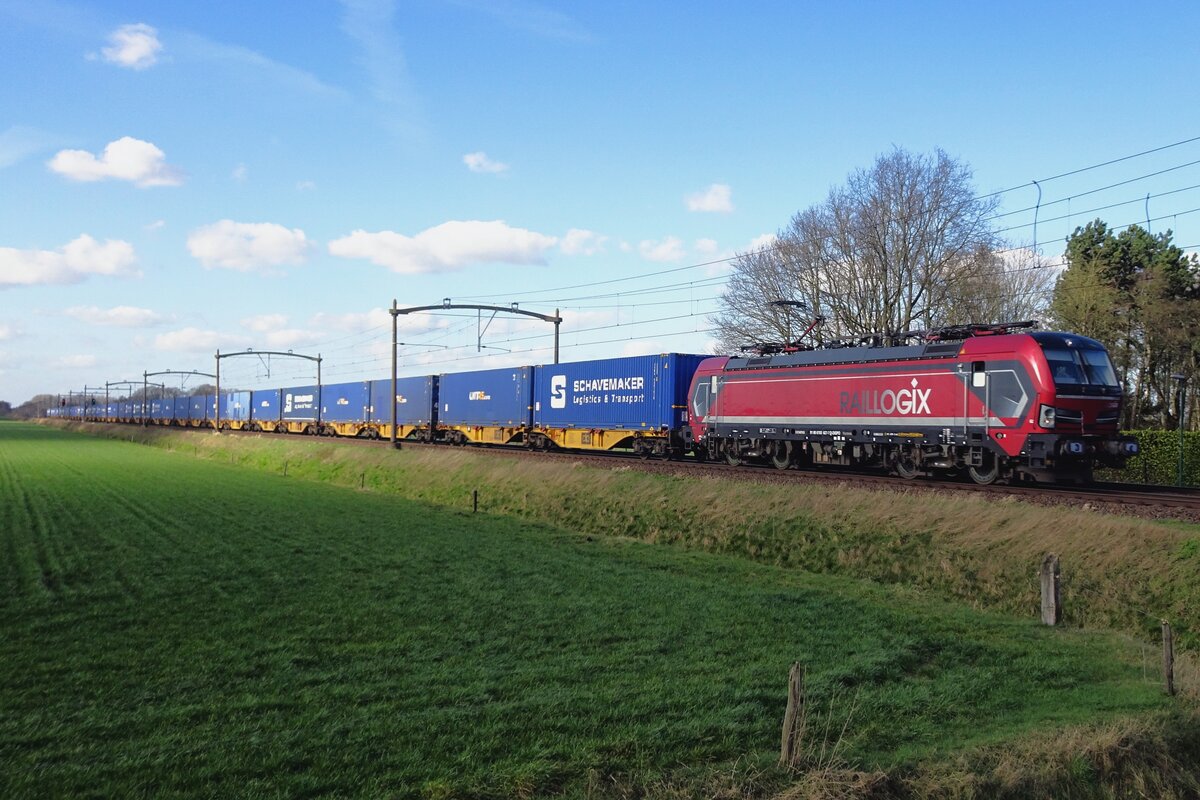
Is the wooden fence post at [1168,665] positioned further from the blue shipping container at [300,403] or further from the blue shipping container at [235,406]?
the blue shipping container at [235,406]

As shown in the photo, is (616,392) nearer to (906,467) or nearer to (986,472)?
(906,467)

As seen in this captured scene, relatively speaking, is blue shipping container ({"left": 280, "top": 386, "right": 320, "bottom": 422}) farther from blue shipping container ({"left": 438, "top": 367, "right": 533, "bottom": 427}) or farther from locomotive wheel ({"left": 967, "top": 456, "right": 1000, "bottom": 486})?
locomotive wheel ({"left": 967, "top": 456, "right": 1000, "bottom": 486})

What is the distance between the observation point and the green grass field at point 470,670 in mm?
6633

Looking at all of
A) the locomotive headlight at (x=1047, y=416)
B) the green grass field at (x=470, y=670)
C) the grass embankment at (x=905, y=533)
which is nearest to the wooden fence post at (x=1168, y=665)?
the green grass field at (x=470, y=670)

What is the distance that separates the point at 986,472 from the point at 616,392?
591 inches

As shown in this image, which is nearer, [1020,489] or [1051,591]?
[1051,591]

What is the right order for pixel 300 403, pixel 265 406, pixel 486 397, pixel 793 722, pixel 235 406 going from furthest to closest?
pixel 235 406 < pixel 265 406 < pixel 300 403 < pixel 486 397 < pixel 793 722

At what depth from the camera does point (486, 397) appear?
4141 cm

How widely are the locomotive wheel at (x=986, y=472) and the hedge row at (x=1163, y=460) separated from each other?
28.4 ft

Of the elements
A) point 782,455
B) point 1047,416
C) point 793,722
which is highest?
point 1047,416

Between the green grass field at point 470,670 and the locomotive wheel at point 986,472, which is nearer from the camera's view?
the green grass field at point 470,670

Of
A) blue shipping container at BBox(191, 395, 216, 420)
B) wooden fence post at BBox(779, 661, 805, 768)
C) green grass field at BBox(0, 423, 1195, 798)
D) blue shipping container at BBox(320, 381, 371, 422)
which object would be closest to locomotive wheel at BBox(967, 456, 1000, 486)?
green grass field at BBox(0, 423, 1195, 798)

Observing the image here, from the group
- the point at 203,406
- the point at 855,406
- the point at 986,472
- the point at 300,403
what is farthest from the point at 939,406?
the point at 203,406

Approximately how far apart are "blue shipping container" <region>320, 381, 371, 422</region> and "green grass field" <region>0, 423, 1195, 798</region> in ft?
117
